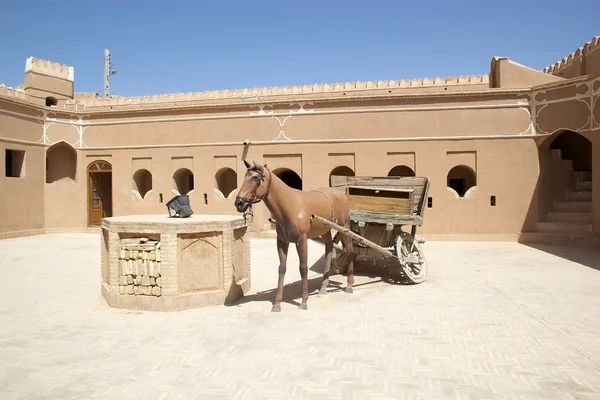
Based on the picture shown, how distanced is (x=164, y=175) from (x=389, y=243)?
41.4 feet

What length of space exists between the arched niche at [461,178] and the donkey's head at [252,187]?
42.7ft

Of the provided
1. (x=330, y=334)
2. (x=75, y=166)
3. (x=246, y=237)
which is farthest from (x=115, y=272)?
(x=75, y=166)

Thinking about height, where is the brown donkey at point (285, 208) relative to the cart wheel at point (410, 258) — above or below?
above

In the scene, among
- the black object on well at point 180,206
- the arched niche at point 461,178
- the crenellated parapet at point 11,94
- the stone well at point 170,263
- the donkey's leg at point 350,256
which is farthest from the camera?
the arched niche at point 461,178

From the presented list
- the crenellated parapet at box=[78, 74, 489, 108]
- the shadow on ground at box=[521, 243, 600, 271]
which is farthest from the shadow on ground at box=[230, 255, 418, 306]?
the crenellated parapet at box=[78, 74, 489, 108]

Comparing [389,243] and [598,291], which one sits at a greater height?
[389,243]

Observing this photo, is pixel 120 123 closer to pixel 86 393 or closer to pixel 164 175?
pixel 164 175

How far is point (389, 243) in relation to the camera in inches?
343

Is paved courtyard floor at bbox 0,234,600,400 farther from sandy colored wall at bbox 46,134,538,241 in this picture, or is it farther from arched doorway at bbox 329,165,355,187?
arched doorway at bbox 329,165,355,187

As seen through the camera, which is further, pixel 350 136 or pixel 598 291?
pixel 350 136

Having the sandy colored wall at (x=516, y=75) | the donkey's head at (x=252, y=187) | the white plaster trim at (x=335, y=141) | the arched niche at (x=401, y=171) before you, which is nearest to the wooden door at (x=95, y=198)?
the white plaster trim at (x=335, y=141)

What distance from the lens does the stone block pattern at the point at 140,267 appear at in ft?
21.0

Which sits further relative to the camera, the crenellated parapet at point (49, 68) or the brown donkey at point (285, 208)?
the crenellated parapet at point (49, 68)

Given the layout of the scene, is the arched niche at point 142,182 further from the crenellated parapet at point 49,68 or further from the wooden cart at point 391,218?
the wooden cart at point 391,218
